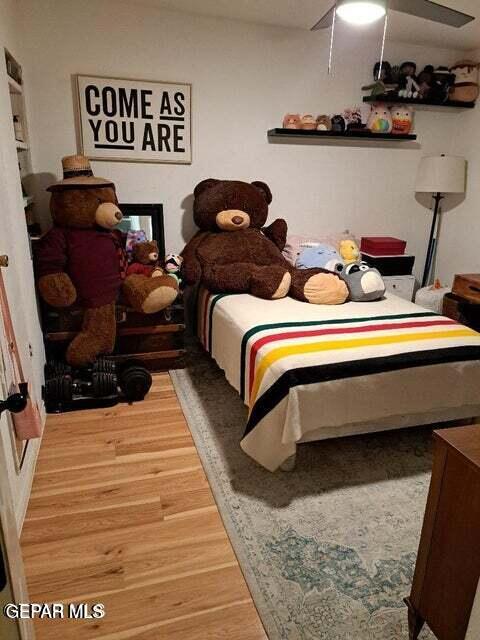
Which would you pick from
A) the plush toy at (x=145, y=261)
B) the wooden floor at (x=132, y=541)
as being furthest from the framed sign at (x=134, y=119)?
the wooden floor at (x=132, y=541)

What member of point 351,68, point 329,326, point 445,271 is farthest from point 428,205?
point 329,326

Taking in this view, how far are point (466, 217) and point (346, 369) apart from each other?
2.68 metres

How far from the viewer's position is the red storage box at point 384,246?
145 inches

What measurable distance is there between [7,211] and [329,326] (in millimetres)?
1555

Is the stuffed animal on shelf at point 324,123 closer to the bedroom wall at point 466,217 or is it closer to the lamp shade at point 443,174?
the lamp shade at point 443,174

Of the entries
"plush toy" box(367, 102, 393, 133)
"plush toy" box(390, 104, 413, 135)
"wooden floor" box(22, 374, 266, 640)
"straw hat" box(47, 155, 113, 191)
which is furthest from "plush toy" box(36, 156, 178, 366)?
"plush toy" box(390, 104, 413, 135)

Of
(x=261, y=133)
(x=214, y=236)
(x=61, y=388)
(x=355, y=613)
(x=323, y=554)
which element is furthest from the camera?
(x=261, y=133)

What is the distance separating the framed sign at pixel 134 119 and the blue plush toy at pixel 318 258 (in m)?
1.14

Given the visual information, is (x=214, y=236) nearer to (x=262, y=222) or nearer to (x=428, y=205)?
(x=262, y=222)

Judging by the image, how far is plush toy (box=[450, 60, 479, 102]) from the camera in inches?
139

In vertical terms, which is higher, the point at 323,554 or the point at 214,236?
the point at 214,236

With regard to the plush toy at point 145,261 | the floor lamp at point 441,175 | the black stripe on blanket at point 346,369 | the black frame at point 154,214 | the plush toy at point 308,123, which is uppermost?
the plush toy at point 308,123

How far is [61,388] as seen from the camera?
8.07ft

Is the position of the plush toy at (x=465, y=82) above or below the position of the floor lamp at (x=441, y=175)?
above
